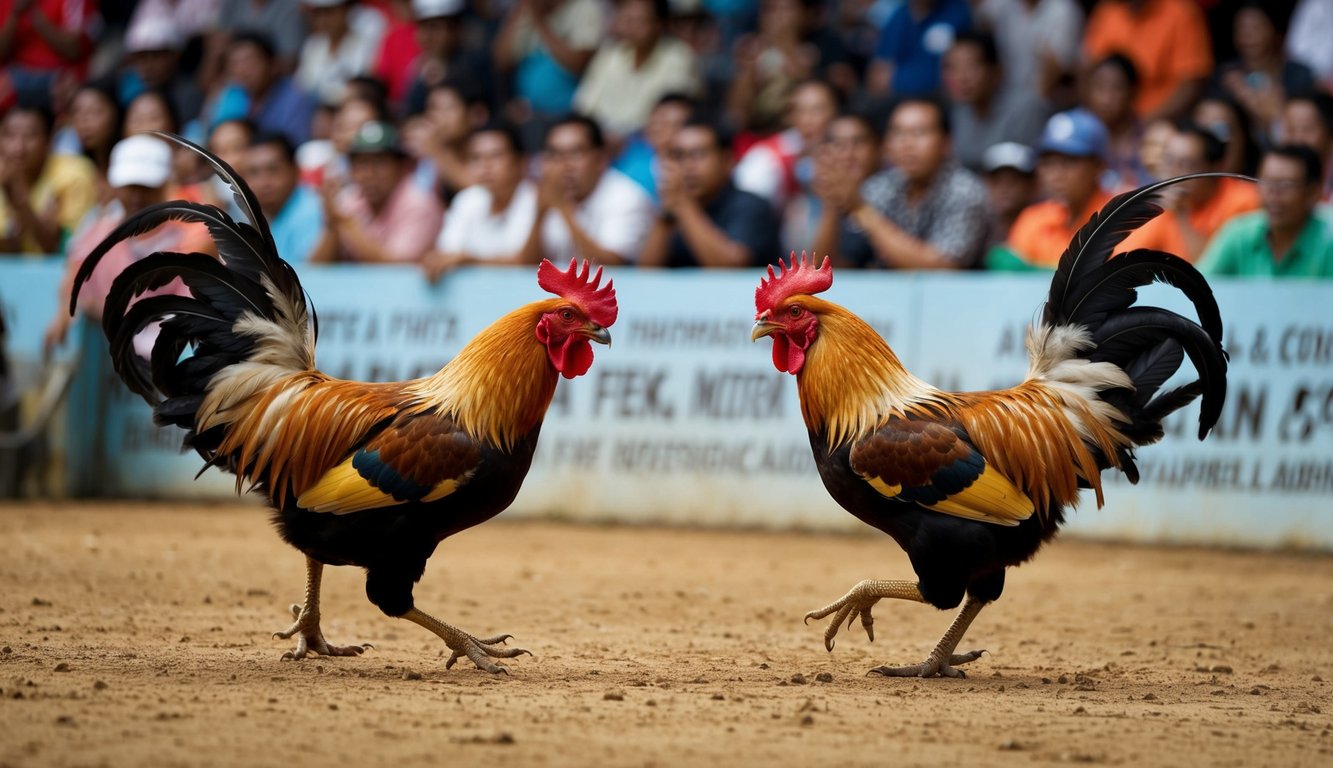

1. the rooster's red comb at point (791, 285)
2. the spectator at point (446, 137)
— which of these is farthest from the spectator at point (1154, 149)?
the spectator at point (446, 137)

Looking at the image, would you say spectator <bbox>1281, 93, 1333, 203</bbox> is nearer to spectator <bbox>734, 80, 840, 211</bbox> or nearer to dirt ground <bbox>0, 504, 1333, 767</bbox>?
dirt ground <bbox>0, 504, 1333, 767</bbox>

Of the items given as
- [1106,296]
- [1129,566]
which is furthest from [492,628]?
[1129,566]

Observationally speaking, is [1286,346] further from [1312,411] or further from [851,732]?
[851,732]

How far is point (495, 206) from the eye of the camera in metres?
11.3

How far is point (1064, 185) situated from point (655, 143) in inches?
121

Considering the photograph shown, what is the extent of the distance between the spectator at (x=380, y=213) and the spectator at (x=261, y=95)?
2513 millimetres

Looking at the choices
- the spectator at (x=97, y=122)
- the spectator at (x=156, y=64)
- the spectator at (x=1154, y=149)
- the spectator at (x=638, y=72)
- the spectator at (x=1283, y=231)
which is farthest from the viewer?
the spectator at (x=156, y=64)

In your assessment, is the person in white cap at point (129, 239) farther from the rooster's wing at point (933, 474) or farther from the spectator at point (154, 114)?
the rooster's wing at point (933, 474)

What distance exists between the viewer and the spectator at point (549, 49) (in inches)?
532

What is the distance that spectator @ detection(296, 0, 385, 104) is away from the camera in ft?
47.5

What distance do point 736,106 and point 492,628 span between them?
749 centimetres

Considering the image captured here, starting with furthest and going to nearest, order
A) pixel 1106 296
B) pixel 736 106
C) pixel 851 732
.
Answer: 1. pixel 736 106
2. pixel 1106 296
3. pixel 851 732

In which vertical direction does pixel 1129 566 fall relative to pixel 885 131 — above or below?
below

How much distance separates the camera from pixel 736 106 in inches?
515
